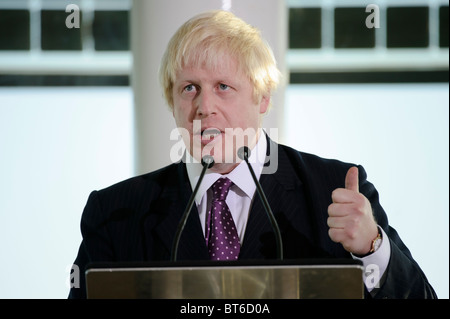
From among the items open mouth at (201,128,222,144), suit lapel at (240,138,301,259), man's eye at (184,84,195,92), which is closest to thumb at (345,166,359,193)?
suit lapel at (240,138,301,259)

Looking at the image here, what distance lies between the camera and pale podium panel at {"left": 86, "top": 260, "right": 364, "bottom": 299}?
1.35 meters

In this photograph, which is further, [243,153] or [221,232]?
[221,232]

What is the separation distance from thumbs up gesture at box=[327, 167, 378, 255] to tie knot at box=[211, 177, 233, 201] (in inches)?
14.3

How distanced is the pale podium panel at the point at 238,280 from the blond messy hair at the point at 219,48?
0.72 m

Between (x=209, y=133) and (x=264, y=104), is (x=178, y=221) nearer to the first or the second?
(x=209, y=133)

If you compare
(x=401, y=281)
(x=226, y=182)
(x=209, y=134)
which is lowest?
(x=401, y=281)

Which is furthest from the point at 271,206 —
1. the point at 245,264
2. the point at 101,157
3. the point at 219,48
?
the point at 101,157

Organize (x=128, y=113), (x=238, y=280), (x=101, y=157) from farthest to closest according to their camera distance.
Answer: (x=128, y=113) → (x=101, y=157) → (x=238, y=280)

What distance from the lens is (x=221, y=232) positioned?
1871 millimetres

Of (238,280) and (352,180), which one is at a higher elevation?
(352,180)

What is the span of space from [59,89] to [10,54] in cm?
36

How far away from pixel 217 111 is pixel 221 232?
316 mm

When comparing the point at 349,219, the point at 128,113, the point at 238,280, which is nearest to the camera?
the point at 238,280

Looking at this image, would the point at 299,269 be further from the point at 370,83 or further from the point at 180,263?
the point at 370,83
